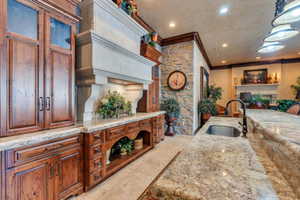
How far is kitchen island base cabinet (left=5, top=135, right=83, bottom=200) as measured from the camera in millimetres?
1233

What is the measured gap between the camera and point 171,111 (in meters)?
4.43

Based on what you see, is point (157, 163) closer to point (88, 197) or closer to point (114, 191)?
point (114, 191)

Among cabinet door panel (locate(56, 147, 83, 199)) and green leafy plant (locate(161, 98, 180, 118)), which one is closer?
cabinet door panel (locate(56, 147, 83, 199))

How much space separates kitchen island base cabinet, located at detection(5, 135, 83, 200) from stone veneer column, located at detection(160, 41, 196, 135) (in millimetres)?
3437

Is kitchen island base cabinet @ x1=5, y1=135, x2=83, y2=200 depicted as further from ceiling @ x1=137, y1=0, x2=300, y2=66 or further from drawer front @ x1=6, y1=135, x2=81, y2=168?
ceiling @ x1=137, y1=0, x2=300, y2=66

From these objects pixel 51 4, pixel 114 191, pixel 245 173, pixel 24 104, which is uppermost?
pixel 51 4

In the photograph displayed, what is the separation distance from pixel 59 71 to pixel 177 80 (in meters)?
3.57

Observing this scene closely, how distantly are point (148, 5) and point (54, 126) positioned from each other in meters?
2.96

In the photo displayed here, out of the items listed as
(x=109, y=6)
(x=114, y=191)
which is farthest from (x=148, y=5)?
(x=114, y=191)

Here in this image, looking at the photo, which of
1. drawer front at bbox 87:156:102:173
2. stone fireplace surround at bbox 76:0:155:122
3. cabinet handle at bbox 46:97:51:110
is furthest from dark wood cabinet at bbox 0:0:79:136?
drawer front at bbox 87:156:102:173

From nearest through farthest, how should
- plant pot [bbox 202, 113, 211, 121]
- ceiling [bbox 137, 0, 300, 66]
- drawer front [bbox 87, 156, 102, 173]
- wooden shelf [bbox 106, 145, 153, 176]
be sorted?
drawer front [bbox 87, 156, 102, 173], wooden shelf [bbox 106, 145, 153, 176], ceiling [bbox 137, 0, 300, 66], plant pot [bbox 202, 113, 211, 121]

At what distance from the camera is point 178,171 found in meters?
0.71

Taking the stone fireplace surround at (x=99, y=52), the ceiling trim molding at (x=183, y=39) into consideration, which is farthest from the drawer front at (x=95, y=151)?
the ceiling trim molding at (x=183, y=39)

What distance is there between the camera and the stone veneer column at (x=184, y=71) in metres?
4.42
